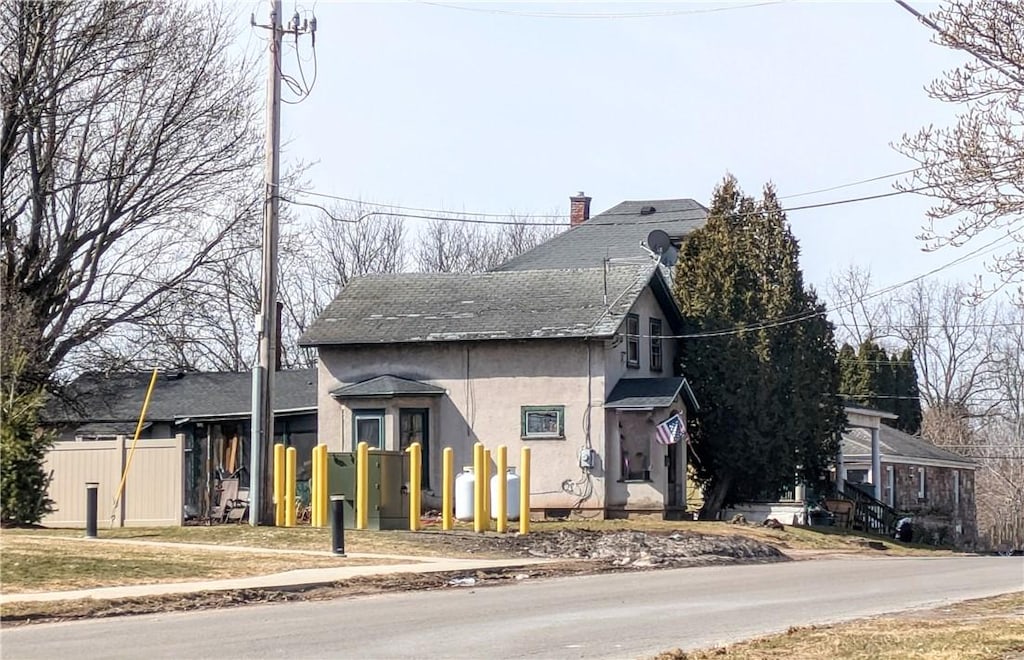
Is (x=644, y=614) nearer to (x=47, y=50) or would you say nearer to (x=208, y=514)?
(x=208, y=514)

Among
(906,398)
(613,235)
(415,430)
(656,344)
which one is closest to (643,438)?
(656,344)

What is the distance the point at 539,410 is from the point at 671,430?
336 cm

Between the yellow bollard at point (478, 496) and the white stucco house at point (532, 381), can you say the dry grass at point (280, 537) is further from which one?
the white stucco house at point (532, 381)

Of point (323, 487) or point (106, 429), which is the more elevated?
point (106, 429)

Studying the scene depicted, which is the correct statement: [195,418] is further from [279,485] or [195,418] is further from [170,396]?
[279,485]

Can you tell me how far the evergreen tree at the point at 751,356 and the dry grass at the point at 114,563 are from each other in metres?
18.8

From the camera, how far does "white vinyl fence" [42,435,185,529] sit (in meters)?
29.0

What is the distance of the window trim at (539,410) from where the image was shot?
3706cm

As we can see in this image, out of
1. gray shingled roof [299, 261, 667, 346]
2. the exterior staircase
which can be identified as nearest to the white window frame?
the exterior staircase

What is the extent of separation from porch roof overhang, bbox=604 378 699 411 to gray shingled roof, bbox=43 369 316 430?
8947 millimetres

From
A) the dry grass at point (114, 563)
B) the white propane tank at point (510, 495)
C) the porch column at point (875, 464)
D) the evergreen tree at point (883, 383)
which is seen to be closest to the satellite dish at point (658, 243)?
the porch column at point (875, 464)

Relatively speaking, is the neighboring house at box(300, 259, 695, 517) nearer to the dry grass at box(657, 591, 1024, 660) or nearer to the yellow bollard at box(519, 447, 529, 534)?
the yellow bollard at box(519, 447, 529, 534)

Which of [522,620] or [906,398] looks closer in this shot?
[522,620]

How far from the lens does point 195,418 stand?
41062 millimetres
